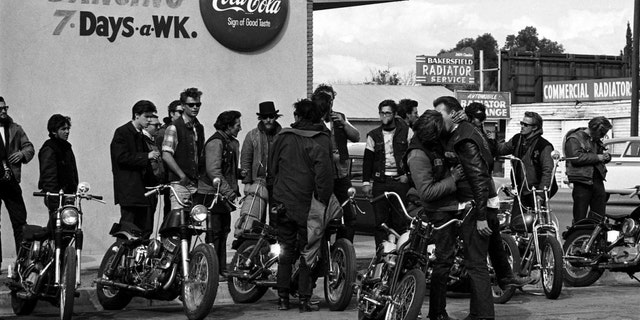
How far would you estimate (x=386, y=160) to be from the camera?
1177 cm

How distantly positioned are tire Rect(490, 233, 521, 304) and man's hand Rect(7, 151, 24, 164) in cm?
488

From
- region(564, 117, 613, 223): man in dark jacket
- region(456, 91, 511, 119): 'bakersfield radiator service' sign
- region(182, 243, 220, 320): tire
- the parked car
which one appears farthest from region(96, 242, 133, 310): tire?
region(456, 91, 511, 119): 'bakersfield radiator service' sign

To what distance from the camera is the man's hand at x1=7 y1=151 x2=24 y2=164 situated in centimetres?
1120

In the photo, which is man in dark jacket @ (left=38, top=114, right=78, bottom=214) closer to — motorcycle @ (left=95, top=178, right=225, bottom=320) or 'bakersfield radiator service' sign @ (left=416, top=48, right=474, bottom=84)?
motorcycle @ (left=95, top=178, right=225, bottom=320)

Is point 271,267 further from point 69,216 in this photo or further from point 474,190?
point 474,190

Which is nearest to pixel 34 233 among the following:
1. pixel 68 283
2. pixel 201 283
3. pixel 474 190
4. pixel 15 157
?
pixel 68 283

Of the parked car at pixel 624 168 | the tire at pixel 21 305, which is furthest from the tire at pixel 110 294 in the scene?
the parked car at pixel 624 168

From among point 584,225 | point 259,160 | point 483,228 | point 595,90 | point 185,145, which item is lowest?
point 584,225

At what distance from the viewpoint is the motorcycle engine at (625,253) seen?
11.9m

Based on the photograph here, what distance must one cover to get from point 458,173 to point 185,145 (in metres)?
3.61

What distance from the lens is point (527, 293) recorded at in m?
11.2

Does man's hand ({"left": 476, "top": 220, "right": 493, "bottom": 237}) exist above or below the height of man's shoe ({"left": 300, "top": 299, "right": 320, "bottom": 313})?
above

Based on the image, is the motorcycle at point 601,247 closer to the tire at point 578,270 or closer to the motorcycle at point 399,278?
the tire at point 578,270

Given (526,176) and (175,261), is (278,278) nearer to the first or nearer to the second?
(175,261)
